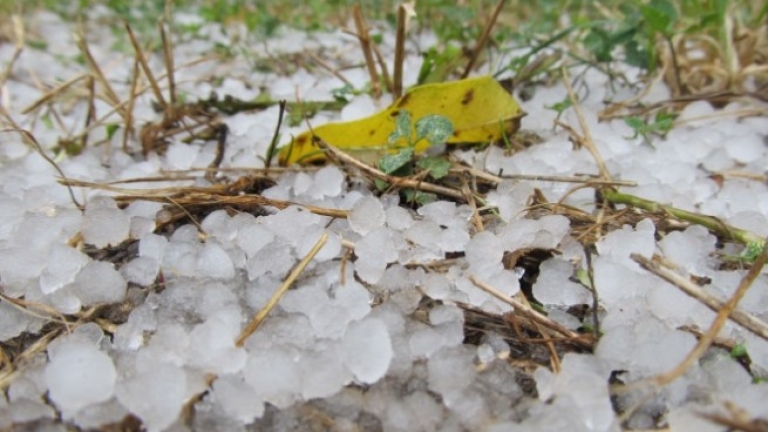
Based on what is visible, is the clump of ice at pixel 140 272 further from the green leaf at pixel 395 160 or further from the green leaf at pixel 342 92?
the green leaf at pixel 342 92

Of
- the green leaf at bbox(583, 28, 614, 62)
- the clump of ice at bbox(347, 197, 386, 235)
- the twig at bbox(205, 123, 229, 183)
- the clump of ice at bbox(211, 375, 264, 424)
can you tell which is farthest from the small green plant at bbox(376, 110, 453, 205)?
the green leaf at bbox(583, 28, 614, 62)

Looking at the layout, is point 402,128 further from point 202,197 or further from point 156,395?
point 156,395

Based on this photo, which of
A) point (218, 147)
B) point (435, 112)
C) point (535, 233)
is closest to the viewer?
point (535, 233)

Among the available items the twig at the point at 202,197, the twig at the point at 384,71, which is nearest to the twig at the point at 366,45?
the twig at the point at 384,71

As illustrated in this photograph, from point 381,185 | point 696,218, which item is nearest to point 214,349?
point 381,185

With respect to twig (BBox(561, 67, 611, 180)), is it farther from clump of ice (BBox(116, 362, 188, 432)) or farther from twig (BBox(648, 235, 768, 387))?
clump of ice (BBox(116, 362, 188, 432))

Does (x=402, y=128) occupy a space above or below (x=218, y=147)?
above

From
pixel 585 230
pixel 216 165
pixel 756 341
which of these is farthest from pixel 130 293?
pixel 756 341
